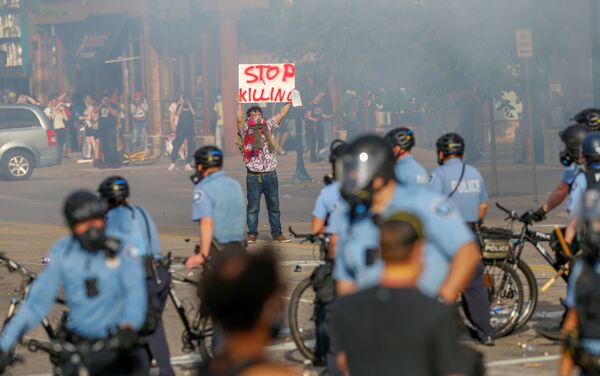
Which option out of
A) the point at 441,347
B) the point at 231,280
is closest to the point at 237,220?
the point at 441,347

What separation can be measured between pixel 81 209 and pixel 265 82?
13.3m

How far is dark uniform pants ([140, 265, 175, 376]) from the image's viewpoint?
8469 mm

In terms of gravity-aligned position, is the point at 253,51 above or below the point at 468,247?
above

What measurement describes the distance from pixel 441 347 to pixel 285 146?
31815 mm

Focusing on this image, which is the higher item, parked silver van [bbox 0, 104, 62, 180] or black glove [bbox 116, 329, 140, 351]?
parked silver van [bbox 0, 104, 62, 180]

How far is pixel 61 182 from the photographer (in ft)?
98.7

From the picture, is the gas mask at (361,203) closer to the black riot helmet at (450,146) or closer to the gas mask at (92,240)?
the gas mask at (92,240)

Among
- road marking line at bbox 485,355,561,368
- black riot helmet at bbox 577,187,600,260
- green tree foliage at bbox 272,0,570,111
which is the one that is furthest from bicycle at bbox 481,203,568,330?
green tree foliage at bbox 272,0,570,111

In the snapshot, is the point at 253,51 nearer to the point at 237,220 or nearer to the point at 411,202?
the point at 237,220

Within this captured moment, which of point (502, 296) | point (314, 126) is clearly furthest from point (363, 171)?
point (314, 126)

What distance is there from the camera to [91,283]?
6.84 m

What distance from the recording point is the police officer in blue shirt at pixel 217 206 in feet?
32.6

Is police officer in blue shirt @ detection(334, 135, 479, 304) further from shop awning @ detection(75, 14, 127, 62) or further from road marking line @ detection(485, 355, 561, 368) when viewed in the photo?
shop awning @ detection(75, 14, 127, 62)

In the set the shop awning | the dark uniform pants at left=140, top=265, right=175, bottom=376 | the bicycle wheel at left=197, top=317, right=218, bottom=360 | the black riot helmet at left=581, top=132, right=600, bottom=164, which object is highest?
the shop awning
